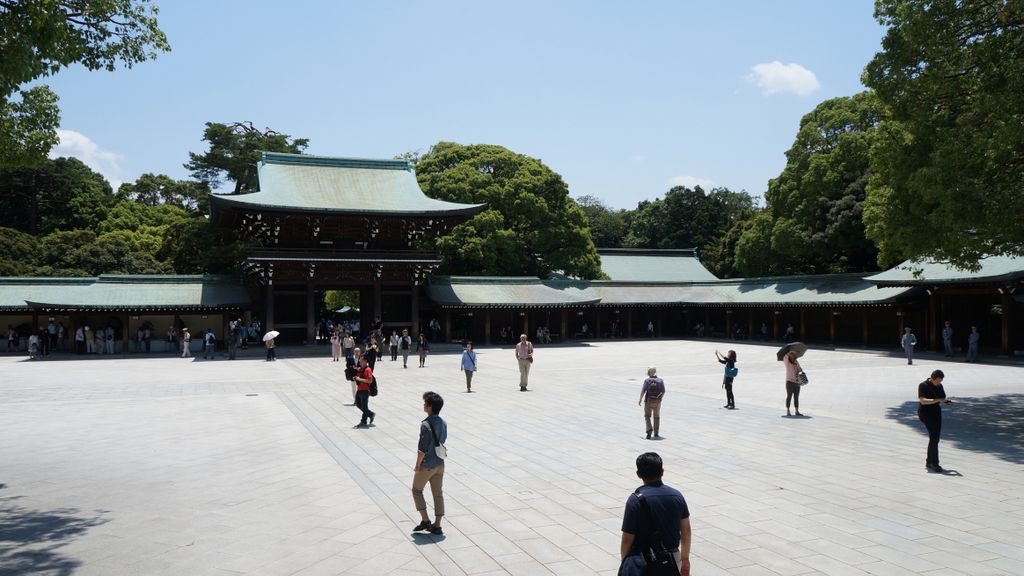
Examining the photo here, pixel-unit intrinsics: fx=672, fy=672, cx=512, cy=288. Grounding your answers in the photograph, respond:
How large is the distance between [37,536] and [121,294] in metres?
31.1

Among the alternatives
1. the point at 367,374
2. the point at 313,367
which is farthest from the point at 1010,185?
the point at 313,367

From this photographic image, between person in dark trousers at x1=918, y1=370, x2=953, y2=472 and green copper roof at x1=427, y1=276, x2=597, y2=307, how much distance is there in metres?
30.4

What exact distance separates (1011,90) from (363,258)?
2938cm

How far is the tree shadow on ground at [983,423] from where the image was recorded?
12215 millimetres

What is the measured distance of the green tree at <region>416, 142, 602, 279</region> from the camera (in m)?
46.8

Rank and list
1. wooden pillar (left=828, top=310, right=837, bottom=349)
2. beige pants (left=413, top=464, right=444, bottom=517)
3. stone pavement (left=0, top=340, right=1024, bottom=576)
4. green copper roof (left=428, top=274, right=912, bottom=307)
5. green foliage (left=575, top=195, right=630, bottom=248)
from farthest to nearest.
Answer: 1. green foliage (left=575, top=195, right=630, bottom=248)
2. wooden pillar (left=828, top=310, right=837, bottom=349)
3. green copper roof (left=428, top=274, right=912, bottom=307)
4. beige pants (left=413, top=464, right=444, bottom=517)
5. stone pavement (left=0, top=340, right=1024, bottom=576)

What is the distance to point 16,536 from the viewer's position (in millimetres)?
7531

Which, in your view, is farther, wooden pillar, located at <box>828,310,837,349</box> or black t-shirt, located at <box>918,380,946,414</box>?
wooden pillar, located at <box>828,310,837,349</box>

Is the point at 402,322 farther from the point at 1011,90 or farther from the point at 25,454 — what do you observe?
the point at 1011,90

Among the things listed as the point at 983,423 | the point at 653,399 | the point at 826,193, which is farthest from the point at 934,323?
the point at 653,399

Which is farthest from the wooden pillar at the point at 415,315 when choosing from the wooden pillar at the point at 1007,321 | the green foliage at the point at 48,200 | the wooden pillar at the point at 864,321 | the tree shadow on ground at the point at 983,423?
the green foliage at the point at 48,200

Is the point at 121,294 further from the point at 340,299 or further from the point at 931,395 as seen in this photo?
the point at 931,395

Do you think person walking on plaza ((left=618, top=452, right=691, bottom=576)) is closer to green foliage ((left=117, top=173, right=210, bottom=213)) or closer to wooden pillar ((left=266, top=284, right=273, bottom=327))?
wooden pillar ((left=266, top=284, right=273, bottom=327))

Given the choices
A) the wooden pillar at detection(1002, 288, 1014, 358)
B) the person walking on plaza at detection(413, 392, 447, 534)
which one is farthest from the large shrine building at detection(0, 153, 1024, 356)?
the person walking on plaza at detection(413, 392, 447, 534)
